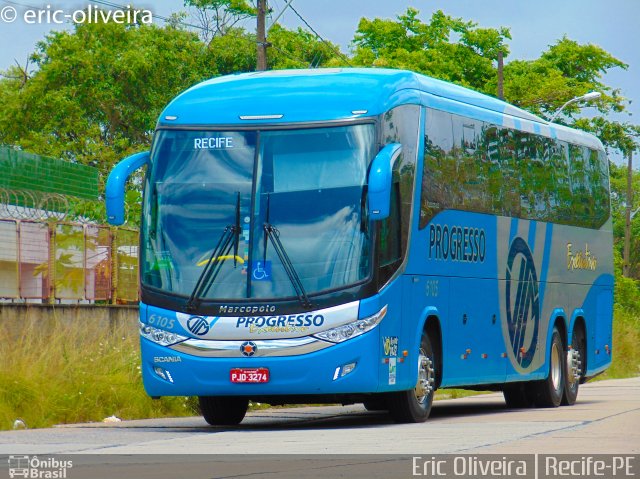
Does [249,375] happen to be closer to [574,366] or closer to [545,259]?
[545,259]

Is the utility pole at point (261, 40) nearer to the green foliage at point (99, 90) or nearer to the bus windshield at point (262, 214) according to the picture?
the bus windshield at point (262, 214)

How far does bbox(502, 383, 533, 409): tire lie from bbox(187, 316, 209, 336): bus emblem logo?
25.8ft

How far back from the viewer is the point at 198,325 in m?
16.7

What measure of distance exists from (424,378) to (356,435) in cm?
295

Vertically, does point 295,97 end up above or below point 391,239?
above

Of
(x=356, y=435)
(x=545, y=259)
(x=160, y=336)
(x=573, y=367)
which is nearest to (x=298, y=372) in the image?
(x=356, y=435)

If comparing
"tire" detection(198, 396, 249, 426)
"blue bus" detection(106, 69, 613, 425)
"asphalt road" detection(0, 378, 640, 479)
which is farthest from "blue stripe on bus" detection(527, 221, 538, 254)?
"tire" detection(198, 396, 249, 426)

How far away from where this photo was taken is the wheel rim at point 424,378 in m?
18.1

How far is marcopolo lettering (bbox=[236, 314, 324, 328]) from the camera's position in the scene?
16438 mm

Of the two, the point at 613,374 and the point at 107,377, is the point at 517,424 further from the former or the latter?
the point at 613,374

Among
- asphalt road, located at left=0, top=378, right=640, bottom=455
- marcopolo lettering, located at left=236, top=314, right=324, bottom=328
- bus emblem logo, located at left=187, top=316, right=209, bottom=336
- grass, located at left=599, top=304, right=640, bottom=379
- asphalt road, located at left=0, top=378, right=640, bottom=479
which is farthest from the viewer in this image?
grass, located at left=599, top=304, right=640, bottom=379

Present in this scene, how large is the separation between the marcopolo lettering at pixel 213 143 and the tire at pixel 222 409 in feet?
10.1

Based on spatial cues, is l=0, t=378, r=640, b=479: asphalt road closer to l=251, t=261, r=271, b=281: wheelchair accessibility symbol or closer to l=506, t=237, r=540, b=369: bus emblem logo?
l=506, t=237, r=540, b=369: bus emblem logo
